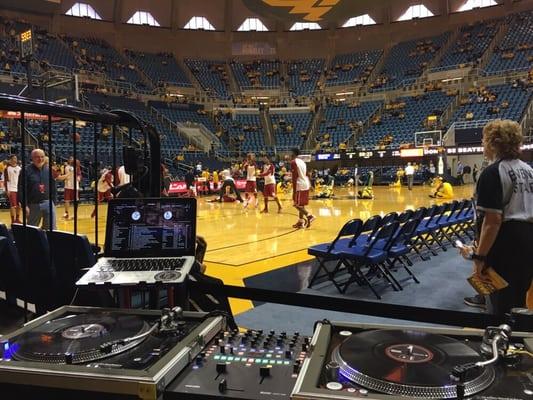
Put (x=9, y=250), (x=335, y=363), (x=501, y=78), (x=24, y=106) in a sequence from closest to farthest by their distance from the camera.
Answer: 1. (x=335, y=363)
2. (x=24, y=106)
3. (x=9, y=250)
4. (x=501, y=78)

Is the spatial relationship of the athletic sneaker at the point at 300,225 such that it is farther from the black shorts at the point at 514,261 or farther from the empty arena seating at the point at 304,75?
the empty arena seating at the point at 304,75

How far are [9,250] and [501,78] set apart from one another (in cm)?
3253

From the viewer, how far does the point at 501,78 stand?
30.0 meters

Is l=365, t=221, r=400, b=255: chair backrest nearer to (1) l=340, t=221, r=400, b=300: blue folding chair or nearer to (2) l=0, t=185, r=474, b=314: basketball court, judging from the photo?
(1) l=340, t=221, r=400, b=300: blue folding chair

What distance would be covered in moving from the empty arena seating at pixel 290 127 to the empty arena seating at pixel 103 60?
1004cm

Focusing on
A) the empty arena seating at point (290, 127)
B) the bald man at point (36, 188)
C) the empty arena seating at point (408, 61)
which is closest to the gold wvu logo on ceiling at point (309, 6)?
the bald man at point (36, 188)

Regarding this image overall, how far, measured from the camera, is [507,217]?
2.92 m

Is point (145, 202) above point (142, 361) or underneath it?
above

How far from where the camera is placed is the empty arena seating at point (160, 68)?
112 ft

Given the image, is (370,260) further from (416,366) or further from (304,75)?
(304,75)

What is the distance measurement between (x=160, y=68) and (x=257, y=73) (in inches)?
300

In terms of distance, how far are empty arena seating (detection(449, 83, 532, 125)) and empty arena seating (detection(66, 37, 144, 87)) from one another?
835 inches

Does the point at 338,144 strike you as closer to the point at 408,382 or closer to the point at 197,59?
the point at 197,59

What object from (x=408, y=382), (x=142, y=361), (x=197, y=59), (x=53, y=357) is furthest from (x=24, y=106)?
(x=197, y=59)
